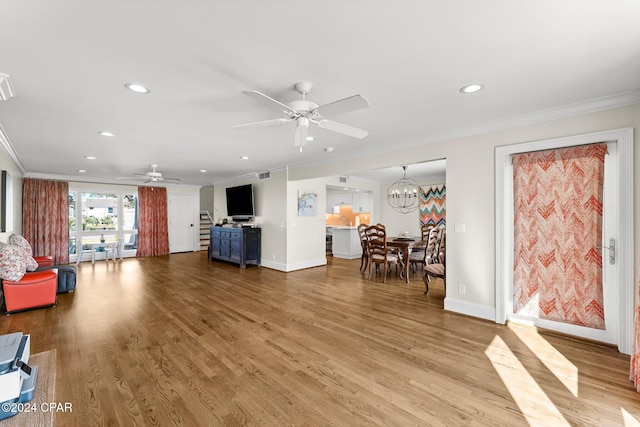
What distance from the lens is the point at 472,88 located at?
249 cm

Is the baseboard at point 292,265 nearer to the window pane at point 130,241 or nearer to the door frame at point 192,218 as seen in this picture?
the door frame at point 192,218

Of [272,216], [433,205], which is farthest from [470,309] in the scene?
[272,216]

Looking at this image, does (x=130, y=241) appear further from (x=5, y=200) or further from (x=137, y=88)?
(x=137, y=88)

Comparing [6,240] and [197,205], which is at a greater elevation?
[197,205]

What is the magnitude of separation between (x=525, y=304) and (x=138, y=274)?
7.07 meters

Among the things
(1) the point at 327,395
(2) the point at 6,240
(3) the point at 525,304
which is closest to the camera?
(1) the point at 327,395

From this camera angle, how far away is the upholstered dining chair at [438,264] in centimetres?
440

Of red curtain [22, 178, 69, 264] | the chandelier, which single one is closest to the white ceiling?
the chandelier

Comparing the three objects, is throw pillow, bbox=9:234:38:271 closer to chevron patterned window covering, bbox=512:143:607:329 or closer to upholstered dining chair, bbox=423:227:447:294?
upholstered dining chair, bbox=423:227:447:294

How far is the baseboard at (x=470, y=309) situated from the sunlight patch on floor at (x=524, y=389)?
2.24 ft

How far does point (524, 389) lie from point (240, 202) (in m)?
6.85

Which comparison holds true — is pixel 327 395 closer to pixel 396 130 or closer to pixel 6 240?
pixel 396 130

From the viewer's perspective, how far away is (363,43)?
1.84 meters

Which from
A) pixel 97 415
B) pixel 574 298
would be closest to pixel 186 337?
pixel 97 415
